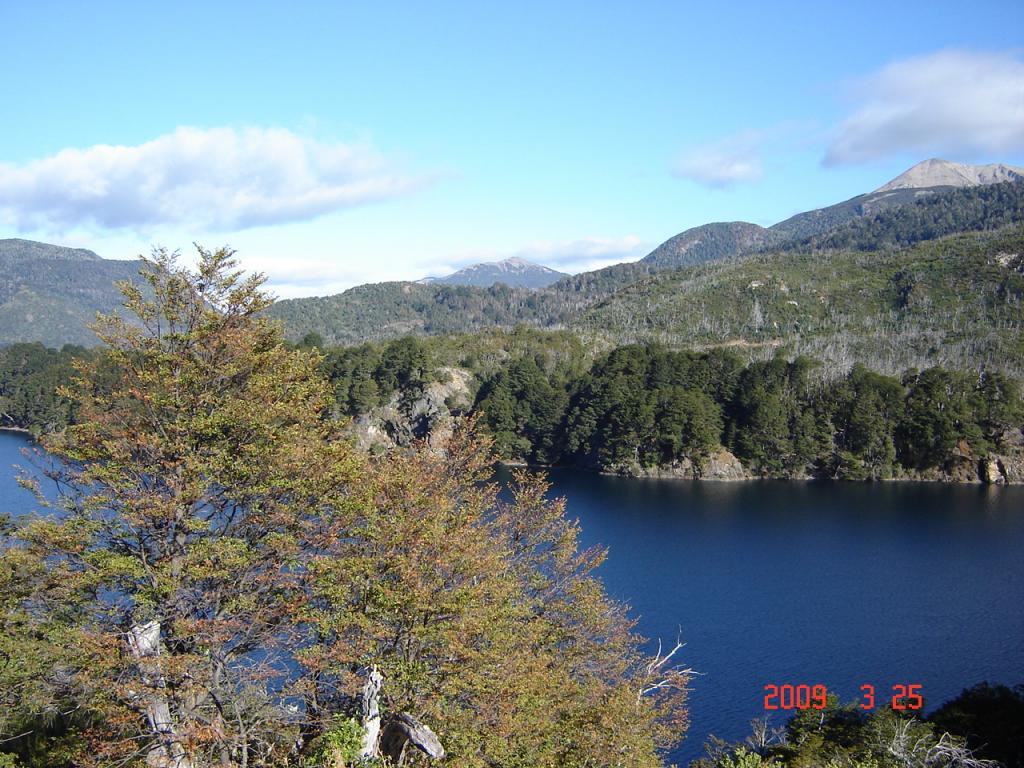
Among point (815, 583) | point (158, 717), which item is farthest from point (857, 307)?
point (158, 717)

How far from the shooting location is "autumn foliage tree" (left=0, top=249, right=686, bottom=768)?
13594mm

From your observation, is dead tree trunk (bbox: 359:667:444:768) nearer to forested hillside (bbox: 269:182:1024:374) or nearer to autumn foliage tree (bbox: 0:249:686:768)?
autumn foliage tree (bbox: 0:249:686:768)

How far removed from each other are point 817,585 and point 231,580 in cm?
4096

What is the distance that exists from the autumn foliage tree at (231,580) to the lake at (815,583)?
15708 millimetres

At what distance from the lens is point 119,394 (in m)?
14.7

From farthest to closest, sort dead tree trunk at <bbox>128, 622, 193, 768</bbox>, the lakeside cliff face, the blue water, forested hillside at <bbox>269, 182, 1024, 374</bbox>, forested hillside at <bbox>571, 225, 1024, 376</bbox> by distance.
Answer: forested hillside at <bbox>269, 182, 1024, 374</bbox> < forested hillside at <bbox>571, 225, 1024, 376</bbox> < the lakeside cliff face < the blue water < dead tree trunk at <bbox>128, 622, 193, 768</bbox>

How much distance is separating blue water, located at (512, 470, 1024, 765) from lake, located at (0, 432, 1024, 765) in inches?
4.4

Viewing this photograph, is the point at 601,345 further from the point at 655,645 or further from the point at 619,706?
the point at 619,706

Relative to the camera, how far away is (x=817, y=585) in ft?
152

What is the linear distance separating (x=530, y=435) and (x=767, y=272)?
95.4 meters

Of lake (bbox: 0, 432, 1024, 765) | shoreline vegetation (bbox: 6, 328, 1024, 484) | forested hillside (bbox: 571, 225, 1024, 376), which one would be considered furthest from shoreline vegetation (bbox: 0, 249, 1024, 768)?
forested hillside (bbox: 571, 225, 1024, 376)

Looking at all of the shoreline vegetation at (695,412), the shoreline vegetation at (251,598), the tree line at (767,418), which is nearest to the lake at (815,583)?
the tree line at (767,418)
